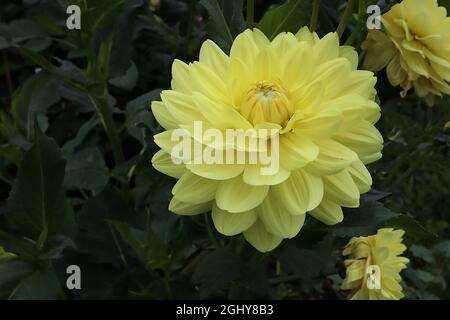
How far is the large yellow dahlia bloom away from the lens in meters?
0.81

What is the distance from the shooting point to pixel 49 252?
3.74ft

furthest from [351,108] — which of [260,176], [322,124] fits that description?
[260,176]

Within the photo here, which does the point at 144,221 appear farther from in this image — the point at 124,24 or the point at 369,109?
the point at 369,109

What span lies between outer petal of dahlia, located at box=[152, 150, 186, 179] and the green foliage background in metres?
0.27

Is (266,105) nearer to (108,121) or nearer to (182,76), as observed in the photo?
(182,76)

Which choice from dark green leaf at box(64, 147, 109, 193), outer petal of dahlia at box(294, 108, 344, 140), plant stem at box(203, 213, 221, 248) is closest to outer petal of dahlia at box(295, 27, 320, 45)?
outer petal of dahlia at box(294, 108, 344, 140)

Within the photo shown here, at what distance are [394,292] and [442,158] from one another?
0.81 m

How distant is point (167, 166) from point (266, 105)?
0.15 m

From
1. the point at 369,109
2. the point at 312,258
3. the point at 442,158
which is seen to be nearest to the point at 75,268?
the point at 312,258

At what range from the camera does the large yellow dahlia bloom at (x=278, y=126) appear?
81 centimetres

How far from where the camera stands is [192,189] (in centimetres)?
83

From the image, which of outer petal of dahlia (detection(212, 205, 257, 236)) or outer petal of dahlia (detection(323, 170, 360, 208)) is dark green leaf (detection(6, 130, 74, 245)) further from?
outer petal of dahlia (detection(323, 170, 360, 208))

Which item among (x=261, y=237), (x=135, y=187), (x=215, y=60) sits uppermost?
(x=135, y=187)

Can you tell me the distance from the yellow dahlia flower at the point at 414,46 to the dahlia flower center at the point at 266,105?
293 millimetres
